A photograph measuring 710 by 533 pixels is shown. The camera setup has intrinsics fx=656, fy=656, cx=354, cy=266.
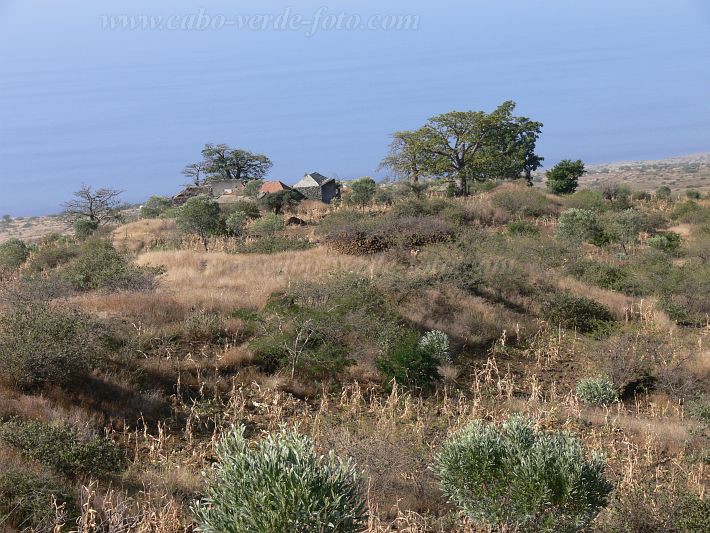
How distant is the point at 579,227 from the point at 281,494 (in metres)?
24.8

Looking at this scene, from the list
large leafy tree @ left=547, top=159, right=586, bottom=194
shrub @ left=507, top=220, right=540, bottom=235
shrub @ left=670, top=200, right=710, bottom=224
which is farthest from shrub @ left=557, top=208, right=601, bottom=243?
large leafy tree @ left=547, top=159, right=586, bottom=194

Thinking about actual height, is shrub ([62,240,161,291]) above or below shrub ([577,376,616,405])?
above

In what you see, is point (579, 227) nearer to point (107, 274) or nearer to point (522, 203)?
point (522, 203)

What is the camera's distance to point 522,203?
3516 cm

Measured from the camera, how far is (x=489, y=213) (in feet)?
110

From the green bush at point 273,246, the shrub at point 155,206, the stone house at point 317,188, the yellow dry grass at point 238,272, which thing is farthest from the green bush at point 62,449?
the stone house at point 317,188

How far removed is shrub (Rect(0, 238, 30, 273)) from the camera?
86.5 feet

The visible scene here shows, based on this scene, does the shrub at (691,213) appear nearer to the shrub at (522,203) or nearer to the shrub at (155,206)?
the shrub at (522,203)

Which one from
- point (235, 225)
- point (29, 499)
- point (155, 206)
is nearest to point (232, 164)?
point (155, 206)

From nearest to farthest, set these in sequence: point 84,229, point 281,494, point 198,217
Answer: point 281,494 < point 198,217 < point 84,229

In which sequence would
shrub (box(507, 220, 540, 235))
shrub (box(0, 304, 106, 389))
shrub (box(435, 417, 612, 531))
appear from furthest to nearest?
shrub (box(507, 220, 540, 235)) → shrub (box(0, 304, 106, 389)) → shrub (box(435, 417, 612, 531))

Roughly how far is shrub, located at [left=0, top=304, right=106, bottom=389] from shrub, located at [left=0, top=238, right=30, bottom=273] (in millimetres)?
17503

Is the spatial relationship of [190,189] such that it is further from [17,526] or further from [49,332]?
[17,526]

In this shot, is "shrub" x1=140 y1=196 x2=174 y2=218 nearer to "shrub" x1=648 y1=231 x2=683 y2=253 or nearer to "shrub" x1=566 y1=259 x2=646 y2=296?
"shrub" x1=648 y1=231 x2=683 y2=253
